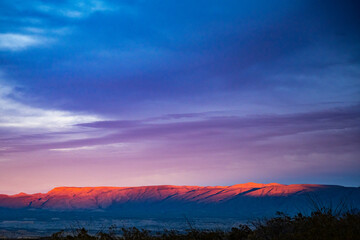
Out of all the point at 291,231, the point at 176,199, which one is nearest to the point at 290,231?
the point at 291,231

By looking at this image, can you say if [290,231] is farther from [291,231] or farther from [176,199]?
[176,199]

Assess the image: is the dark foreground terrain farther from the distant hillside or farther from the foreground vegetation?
the distant hillside

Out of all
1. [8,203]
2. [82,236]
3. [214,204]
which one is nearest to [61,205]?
[8,203]

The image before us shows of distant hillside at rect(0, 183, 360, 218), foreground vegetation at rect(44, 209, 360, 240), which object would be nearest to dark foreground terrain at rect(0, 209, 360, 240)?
foreground vegetation at rect(44, 209, 360, 240)

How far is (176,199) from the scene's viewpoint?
174375mm

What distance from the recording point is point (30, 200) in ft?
563

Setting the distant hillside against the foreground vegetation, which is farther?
the distant hillside

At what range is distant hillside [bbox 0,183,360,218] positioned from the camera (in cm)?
14562

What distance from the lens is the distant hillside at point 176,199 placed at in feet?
478

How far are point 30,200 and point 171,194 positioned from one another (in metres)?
63.3

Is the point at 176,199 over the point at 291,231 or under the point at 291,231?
under

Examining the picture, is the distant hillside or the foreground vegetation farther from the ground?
the foreground vegetation

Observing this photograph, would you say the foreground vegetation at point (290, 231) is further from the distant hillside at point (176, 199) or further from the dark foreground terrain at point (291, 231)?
the distant hillside at point (176, 199)

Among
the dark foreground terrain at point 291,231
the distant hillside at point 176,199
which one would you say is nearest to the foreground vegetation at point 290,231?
the dark foreground terrain at point 291,231
